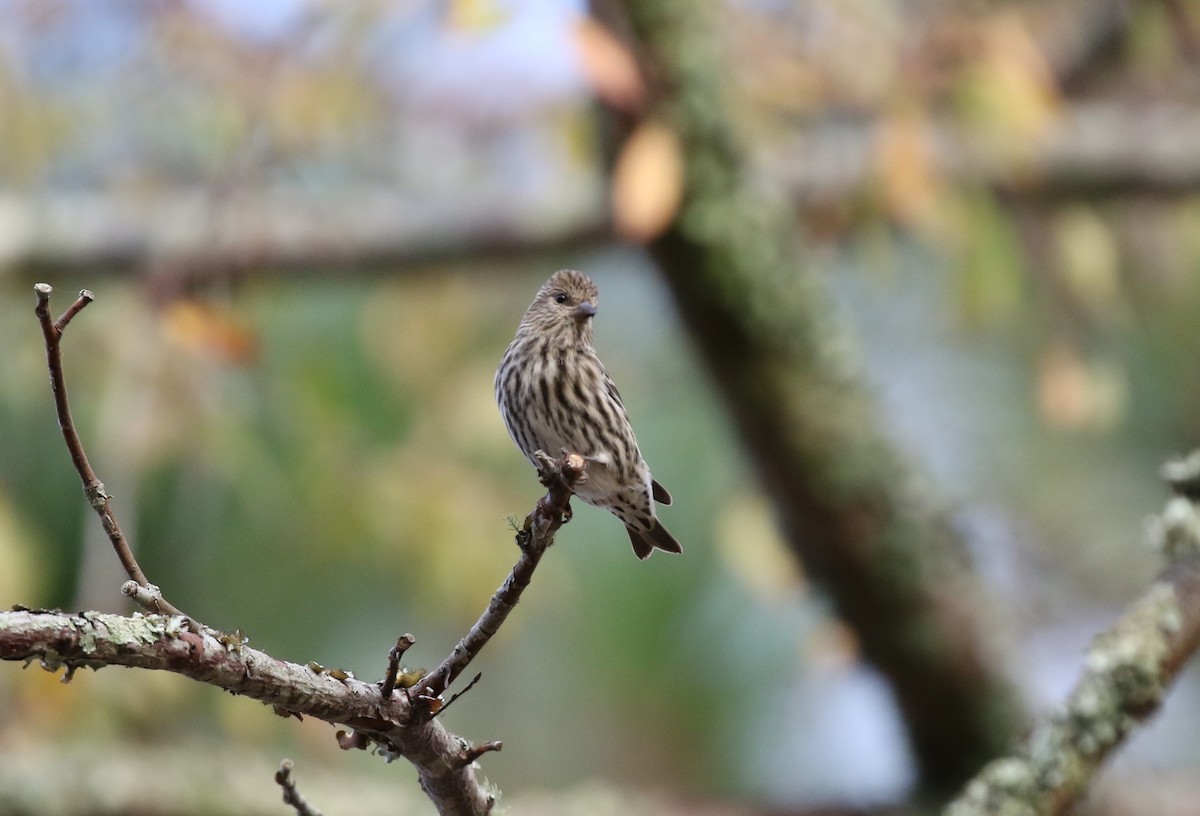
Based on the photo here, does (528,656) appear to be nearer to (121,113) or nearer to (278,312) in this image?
(278,312)

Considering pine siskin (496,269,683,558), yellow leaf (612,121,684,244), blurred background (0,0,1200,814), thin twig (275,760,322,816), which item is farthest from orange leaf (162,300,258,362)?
thin twig (275,760,322,816)

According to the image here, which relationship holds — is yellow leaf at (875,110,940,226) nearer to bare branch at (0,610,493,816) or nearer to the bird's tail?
the bird's tail

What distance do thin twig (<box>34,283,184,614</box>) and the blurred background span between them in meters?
2.02

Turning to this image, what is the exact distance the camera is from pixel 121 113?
6.25 m

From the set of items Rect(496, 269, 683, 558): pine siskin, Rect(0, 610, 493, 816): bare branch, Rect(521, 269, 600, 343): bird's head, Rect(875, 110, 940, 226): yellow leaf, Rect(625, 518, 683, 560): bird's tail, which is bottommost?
Rect(0, 610, 493, 816): bare branch

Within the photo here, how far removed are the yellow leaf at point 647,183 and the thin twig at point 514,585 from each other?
2012 millimetres

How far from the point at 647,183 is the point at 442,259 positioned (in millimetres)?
1588

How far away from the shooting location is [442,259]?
212 inches

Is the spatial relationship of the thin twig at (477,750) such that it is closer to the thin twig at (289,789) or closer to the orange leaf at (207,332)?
the thin twig at (289,789)

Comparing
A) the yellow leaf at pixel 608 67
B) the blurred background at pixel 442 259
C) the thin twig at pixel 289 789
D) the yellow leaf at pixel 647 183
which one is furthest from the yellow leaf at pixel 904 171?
the thin twig at pixel 289 789

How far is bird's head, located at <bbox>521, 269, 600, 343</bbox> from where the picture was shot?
2686 millimetres

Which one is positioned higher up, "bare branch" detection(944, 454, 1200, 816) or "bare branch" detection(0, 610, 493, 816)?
"bare branch" detection(944, 454, 1200, 816)

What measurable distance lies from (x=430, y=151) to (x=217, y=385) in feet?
8.02

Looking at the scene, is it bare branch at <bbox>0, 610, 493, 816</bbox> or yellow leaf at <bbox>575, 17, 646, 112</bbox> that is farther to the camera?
yellow leaf at <bbox>575, 17, 646, 112</bbox>
